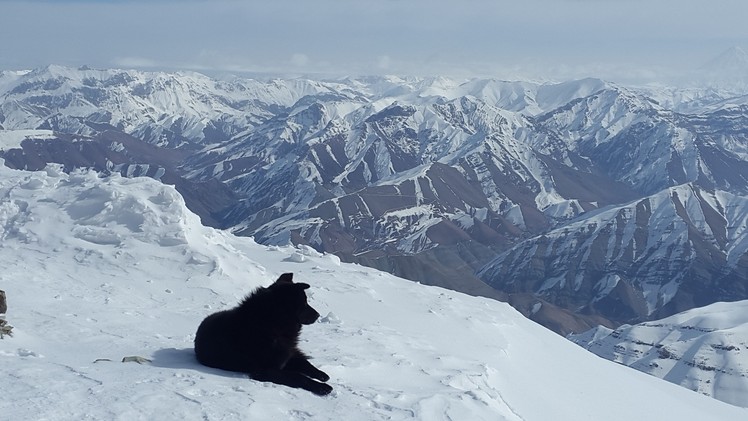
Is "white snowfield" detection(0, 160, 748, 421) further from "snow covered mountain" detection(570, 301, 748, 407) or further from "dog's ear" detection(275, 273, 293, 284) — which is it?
"snow covered mountain" detection(570, 301, 748, 407)

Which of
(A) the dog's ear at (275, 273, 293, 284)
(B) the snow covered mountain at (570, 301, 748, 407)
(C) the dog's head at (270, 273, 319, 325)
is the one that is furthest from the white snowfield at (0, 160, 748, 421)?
(B) the snow covered mountain at (570, 301, 748, 407)

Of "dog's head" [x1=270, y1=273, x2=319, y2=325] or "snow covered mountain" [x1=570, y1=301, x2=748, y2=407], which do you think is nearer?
"dog's head" [x1=270, y1=273, x2=319, y2=325]

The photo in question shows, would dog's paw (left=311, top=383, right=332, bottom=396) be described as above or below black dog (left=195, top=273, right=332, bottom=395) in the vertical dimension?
below

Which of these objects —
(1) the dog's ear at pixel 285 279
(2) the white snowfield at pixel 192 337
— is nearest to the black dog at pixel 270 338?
(1) the dog's ear at pixel 285 279

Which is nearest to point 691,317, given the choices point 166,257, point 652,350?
point 652,350

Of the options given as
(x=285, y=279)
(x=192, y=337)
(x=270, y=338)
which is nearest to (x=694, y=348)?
(x=192, y=337)

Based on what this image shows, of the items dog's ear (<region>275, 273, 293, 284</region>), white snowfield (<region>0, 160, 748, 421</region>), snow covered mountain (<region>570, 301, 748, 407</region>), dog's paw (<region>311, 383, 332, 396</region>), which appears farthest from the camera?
snow covered mountain (<region>570, 301, 748, 407</region>)

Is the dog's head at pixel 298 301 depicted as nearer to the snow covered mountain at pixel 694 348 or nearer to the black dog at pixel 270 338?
the black dog at pixel 270 338
